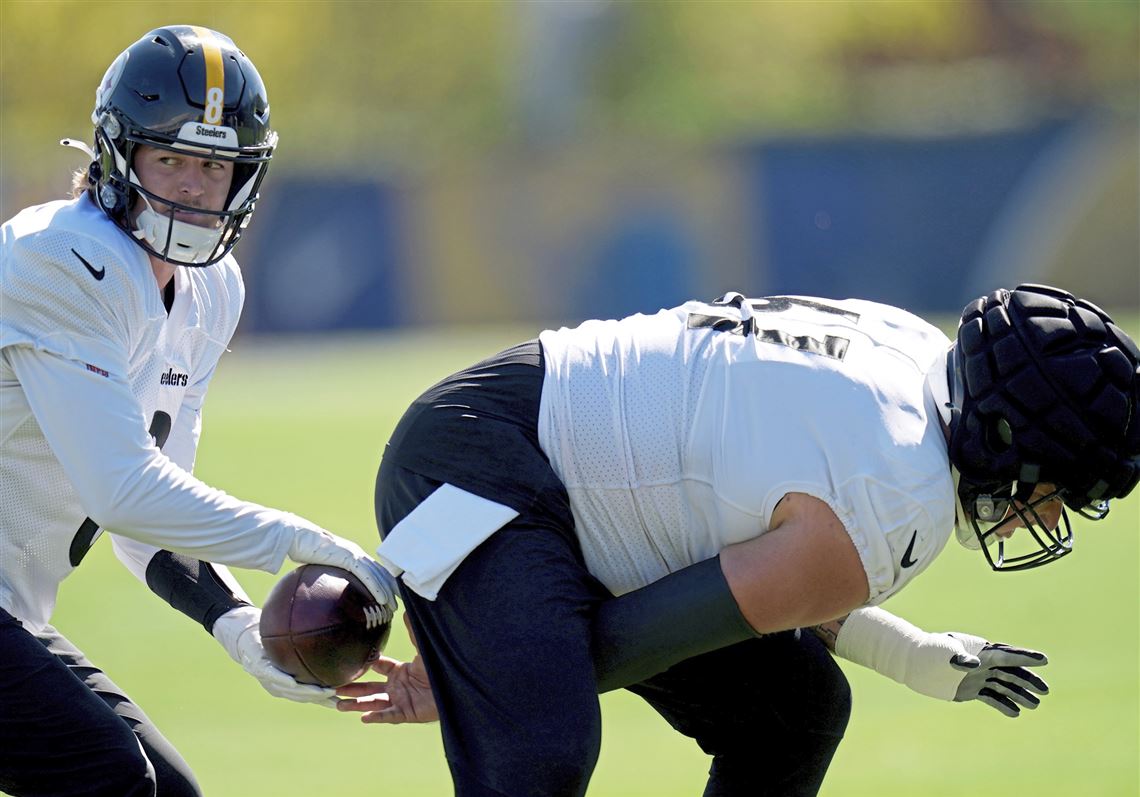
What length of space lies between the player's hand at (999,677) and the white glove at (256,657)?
1.49 meters

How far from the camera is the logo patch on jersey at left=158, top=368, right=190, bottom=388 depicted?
3812 millimetres

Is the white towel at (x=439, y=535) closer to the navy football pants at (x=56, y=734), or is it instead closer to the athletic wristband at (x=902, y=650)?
the navy football pants at (x=56, y=734)

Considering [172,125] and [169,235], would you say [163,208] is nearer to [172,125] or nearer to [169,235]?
[169,235]

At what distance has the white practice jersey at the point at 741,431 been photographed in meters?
3.09

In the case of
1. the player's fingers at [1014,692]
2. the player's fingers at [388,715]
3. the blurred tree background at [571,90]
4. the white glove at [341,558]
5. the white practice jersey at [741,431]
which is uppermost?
the white practice jersey at [741,431]

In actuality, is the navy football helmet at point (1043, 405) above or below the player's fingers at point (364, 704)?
above

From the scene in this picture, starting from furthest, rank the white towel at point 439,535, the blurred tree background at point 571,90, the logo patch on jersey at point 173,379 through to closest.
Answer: the blurred tree background at point 571,90
the logo patch on jersey at point 173,379
the white towel at point 439,535

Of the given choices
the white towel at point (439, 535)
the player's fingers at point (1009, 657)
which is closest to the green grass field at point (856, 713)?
the player's fingers at point (1009, 657)

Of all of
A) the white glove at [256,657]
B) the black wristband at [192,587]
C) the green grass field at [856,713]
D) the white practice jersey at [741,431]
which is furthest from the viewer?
the green grass field at [856,713]

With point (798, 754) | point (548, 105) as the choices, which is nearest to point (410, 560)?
point (798, 754)

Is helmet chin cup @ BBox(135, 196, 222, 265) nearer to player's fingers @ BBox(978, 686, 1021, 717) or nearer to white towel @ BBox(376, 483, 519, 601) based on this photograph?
white towel @ BBox(376, 483, 519, 601)

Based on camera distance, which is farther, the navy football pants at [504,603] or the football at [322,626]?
the football at [322,626]

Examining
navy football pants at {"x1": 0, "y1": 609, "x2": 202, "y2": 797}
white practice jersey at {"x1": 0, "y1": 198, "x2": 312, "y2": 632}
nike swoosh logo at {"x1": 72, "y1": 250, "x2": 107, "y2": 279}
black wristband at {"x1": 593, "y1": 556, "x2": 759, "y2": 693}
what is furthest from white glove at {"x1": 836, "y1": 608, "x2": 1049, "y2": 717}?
nike swoosh logo at {"x1": 72, "y1": 250, "x2": 107, "y2": 279}

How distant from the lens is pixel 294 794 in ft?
17.2
